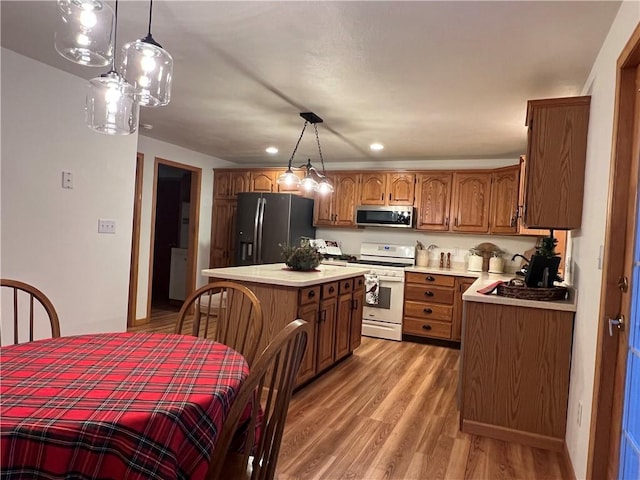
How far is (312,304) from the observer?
302 centimetres

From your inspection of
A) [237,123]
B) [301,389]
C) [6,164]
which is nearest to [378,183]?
[237,123]

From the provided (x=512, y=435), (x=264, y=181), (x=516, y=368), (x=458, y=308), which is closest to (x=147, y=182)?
(x=264, y=181)

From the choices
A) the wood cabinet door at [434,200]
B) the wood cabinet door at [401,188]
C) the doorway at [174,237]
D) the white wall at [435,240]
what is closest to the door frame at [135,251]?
the doorway at [174,237]

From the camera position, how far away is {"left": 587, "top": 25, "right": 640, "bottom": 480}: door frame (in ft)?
5.20

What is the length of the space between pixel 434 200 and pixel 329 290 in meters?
2.27

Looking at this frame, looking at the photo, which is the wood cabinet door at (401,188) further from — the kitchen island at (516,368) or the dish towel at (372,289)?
the kitchen island at (516,368)

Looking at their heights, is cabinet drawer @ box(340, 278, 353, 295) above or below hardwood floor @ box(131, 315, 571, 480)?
A: above

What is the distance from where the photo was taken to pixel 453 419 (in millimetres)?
2656

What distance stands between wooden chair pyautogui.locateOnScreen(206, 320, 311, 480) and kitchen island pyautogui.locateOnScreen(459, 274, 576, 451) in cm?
168

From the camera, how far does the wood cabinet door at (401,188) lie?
499cm

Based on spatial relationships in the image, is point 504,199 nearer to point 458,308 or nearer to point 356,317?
point 458,308

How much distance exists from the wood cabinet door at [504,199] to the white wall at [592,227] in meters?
2.19

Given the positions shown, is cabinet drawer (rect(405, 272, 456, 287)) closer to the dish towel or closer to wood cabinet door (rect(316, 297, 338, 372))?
the dish towel

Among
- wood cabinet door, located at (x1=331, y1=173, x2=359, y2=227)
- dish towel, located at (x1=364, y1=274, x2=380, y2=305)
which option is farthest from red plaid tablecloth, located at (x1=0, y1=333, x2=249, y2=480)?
wood cabinet door, located at (x1=331, y1=173, x2=359, y2=227)
